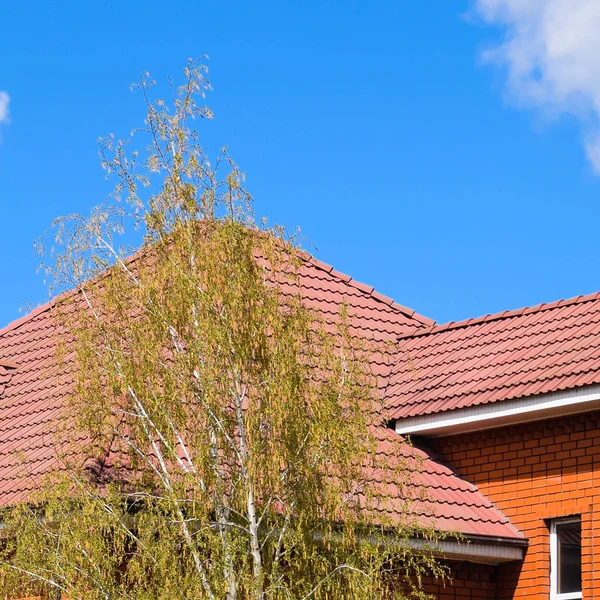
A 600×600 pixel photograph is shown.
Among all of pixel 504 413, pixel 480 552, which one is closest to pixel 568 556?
pixel 480 552

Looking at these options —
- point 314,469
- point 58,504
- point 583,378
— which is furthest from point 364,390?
point 583,378

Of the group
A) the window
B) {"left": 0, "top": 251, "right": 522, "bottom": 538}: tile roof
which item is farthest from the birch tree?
the window

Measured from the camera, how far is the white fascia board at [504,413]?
471 inches

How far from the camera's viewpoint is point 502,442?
1305 centimetres

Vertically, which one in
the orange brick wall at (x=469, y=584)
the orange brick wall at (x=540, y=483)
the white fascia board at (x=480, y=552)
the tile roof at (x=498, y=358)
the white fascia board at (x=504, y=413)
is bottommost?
the orange brick wall at (x=469, y=584)

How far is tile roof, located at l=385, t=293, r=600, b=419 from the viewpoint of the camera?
41.2 feet

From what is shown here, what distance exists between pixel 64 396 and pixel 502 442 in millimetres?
4458

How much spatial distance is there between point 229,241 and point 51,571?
2.60 metres

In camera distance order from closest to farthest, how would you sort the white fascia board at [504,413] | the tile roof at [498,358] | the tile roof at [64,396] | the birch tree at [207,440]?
the birch tree at [207,440], the tile roof at [64,396], the white fascia board at [504,413], the tile roof at [498,358]

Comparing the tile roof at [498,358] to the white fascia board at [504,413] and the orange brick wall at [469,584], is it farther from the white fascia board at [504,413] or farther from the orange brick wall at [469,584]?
the orange brick wall at [469,584]

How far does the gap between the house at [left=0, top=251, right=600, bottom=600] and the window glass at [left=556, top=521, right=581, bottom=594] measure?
11 mm

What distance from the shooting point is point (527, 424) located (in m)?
12.8

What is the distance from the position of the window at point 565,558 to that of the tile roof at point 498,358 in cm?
136

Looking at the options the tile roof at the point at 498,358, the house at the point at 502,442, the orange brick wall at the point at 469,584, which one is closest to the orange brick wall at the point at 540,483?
the house at the point at 502,442
